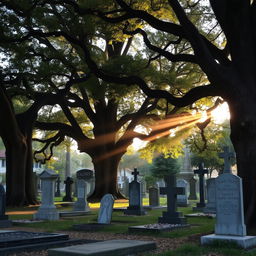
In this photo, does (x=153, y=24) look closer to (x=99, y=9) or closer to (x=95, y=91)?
(x=99, y=9)

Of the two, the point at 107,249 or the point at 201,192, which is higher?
the point at 201,192

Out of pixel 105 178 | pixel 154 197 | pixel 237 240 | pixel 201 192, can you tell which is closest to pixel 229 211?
pixel 237 240

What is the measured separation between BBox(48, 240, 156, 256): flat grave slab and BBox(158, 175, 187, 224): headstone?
479 cm

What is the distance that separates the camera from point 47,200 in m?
15.5

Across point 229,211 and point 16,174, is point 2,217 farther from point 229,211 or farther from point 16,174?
point 16,174

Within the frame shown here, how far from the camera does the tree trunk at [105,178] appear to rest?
28697 millimetres

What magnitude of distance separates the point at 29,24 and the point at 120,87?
219 inches

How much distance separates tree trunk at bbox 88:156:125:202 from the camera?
28697mm

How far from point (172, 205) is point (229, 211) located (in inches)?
180

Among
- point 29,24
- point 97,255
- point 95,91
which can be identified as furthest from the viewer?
point 95,91

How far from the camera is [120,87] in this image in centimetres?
2061

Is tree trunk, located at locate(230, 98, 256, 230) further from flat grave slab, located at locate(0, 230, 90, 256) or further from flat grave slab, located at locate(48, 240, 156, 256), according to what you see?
flat grave slab, located at locate(0, 230, 90, 256)

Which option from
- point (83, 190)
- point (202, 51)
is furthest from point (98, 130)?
point (202, 51)

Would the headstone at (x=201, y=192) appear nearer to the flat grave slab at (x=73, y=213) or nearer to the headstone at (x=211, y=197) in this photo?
the headstone at (x=211, y=197)
